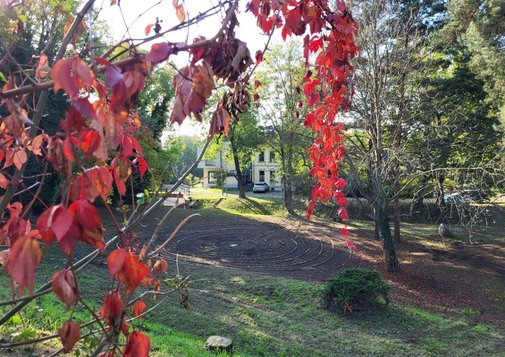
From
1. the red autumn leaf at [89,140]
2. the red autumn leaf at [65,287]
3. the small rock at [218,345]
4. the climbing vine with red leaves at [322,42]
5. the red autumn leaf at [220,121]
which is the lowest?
the small rock at [218,345]

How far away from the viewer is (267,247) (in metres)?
13.3

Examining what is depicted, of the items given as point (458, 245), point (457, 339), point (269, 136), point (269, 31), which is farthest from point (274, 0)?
point (269, 136)

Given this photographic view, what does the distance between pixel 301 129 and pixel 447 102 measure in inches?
190

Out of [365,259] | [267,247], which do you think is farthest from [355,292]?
[267,247]

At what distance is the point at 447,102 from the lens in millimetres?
Result: 13094

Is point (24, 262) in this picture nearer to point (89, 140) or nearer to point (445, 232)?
point (89, 140)

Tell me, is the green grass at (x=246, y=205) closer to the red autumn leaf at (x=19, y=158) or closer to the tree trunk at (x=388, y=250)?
the tree trunk at (x=388, y=250)

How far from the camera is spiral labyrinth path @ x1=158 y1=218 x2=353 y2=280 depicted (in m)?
11.1

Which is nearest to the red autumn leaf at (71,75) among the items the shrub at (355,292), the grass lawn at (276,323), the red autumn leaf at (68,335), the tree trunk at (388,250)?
the red autumn leaf at (68,335)

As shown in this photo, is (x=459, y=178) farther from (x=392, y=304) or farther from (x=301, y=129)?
(x=301, y=129)

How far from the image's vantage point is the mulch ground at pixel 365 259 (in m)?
9.23

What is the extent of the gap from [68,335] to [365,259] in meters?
11.8

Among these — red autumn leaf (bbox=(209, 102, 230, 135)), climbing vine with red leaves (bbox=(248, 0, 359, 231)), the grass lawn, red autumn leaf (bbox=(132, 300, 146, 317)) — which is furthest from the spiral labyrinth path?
red autumn leaf (bbox=(209, 102, 230, 135))

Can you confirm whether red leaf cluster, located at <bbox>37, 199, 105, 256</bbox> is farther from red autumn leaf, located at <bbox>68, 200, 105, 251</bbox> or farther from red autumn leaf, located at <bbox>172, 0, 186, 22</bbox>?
red autumn leaf, located at <bbox>172, 0, 186, 22</bbox>
